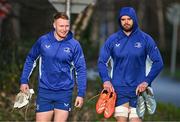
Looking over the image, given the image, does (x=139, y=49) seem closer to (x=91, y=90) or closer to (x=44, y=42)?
(x=44, y=42)

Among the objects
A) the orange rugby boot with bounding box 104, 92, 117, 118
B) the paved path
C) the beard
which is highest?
the beard

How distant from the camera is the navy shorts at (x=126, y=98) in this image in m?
8.83

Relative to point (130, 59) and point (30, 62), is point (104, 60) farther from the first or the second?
point (30, 62)

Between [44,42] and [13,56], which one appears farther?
[13,56]

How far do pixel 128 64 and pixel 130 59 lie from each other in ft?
0.23

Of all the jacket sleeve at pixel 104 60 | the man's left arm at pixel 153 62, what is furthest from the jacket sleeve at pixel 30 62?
the man's left arm at pixel 153 62

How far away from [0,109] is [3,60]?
2.58m

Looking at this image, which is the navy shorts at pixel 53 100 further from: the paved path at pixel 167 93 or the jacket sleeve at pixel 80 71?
the paved path at pixel 167 93

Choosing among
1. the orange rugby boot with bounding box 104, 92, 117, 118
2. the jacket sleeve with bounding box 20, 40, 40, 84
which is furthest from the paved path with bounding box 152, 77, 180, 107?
the jacket sleeve with bounding box 20, 40, 40, 84

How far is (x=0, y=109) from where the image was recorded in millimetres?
13719

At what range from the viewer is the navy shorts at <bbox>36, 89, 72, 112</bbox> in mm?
8648

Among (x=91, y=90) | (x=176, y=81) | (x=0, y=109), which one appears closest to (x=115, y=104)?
(x=0, y=109)

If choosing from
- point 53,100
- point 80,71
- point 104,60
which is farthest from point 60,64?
point 104,60

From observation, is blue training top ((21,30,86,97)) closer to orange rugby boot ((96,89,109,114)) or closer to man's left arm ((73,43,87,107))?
man's left arm ((73,43,87,107))
